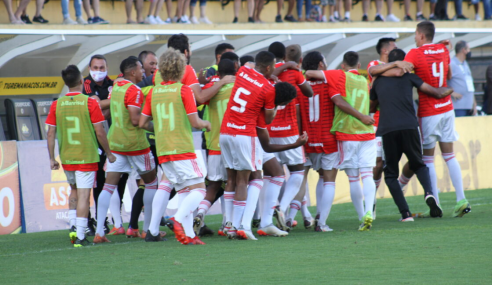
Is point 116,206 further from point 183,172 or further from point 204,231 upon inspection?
point 183,172

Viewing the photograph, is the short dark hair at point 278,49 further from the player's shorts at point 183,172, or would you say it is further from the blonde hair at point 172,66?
the player's shorts at point 183,172

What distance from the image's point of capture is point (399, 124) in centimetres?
853

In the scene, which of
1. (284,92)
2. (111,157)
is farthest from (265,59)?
(111,157)

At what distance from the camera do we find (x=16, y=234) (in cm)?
969

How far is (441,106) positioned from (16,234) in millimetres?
5680

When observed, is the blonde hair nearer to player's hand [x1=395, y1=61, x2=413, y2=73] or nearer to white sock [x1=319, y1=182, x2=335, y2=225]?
white sock [x1=319, y1=182, x2=335, y2=225]

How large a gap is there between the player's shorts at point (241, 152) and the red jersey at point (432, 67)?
2635 millimetres

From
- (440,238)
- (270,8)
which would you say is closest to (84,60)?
(270,8)

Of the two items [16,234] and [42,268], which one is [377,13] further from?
[42,268]

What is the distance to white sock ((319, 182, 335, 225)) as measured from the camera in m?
8.02

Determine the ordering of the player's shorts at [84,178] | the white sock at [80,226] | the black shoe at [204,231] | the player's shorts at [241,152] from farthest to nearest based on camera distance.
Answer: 1. the black shoe at [204,231]
2. the player's shorts at [84,178]
3. the white sock at [80,226]
4. the player's shorts at [241,152]

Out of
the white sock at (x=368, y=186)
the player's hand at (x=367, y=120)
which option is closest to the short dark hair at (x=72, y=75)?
the player's hand at (x=367, y=120)

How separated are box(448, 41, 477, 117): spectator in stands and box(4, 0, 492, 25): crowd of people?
5.33 meters

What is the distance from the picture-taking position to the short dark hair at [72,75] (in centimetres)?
756
